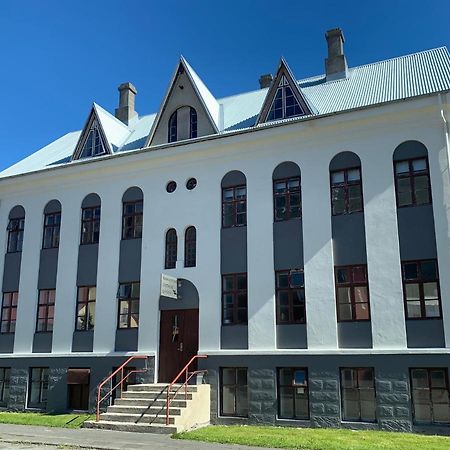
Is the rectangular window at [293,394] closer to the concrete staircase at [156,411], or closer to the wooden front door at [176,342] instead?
the concrete staircase at [156,411]

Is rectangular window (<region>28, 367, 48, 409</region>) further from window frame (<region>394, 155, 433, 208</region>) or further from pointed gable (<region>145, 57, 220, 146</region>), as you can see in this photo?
window frame (<region>394, 155, 433, 208</region>)

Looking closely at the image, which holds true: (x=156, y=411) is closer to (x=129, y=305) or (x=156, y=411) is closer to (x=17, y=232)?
(x=129, y=305)

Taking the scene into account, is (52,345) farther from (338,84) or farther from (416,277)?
(338,84)

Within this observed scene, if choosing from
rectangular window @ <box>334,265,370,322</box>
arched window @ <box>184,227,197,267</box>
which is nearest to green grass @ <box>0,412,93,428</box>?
arched window @ <box>184,227,197,267</box>

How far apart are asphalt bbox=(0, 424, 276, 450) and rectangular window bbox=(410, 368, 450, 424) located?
4984 millimetres

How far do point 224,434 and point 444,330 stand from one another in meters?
6.42

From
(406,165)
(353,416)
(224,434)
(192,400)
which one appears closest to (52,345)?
(192,400)

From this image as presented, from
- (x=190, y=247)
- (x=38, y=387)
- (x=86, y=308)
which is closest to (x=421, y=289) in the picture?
(x=190, y=247)

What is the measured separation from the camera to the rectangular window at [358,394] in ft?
46.6

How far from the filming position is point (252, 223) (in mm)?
16844

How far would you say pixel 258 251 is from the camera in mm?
16562

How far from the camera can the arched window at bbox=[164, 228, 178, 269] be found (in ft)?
58.7

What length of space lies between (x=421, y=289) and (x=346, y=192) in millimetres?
3624

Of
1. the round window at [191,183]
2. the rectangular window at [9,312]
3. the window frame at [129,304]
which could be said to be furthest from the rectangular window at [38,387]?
the round window at [191,183]
